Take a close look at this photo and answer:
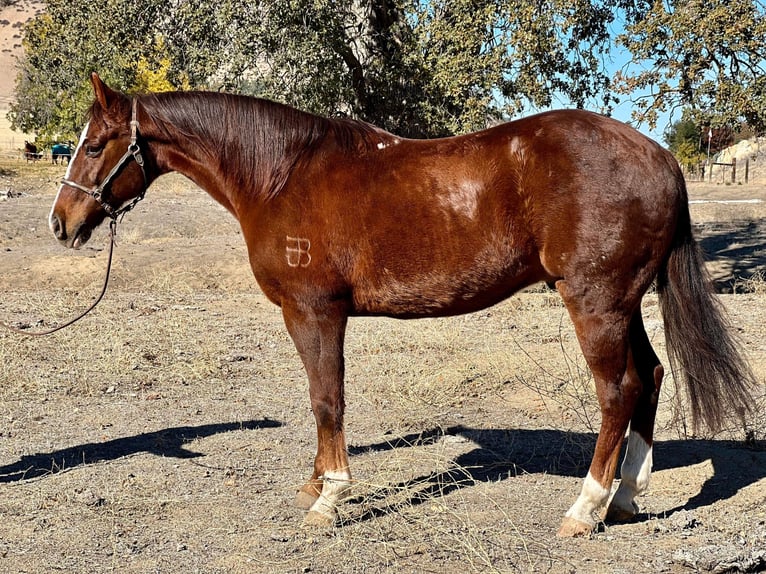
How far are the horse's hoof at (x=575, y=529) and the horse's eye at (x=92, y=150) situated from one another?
3114 mm

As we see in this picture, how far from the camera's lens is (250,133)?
4.29 metres

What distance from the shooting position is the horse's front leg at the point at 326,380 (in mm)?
4098

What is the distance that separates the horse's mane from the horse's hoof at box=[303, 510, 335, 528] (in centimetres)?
168

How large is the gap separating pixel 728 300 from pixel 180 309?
22.0 feet

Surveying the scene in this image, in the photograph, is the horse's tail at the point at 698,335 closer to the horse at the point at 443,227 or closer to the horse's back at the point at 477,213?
the horse at the point at 443,227

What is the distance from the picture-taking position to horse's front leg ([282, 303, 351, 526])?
4.10 meters

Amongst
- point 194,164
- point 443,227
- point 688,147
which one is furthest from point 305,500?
point 688,147

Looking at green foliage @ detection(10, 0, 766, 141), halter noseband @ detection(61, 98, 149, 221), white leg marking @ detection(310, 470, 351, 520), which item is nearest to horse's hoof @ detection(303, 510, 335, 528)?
white leg marking @ detection(310, 470, 351, 520)

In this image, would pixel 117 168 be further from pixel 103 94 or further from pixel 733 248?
pixel 733 248

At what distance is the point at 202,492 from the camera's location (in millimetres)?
4488

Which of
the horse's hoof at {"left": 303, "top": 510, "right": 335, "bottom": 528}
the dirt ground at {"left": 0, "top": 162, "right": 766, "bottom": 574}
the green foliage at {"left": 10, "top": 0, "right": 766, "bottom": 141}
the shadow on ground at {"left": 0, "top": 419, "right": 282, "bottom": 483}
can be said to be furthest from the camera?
the green foliage at {"left": 10, "top": 0, "right": 766, "bottom": 141}

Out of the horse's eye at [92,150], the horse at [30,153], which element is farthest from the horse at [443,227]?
the horse at [30,153]

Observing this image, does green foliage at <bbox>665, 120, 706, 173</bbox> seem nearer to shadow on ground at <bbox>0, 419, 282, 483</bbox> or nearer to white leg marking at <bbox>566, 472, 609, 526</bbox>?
shadow on ground at <bbox>0, 419, 282, 483</bbox>

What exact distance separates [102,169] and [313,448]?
225cm
